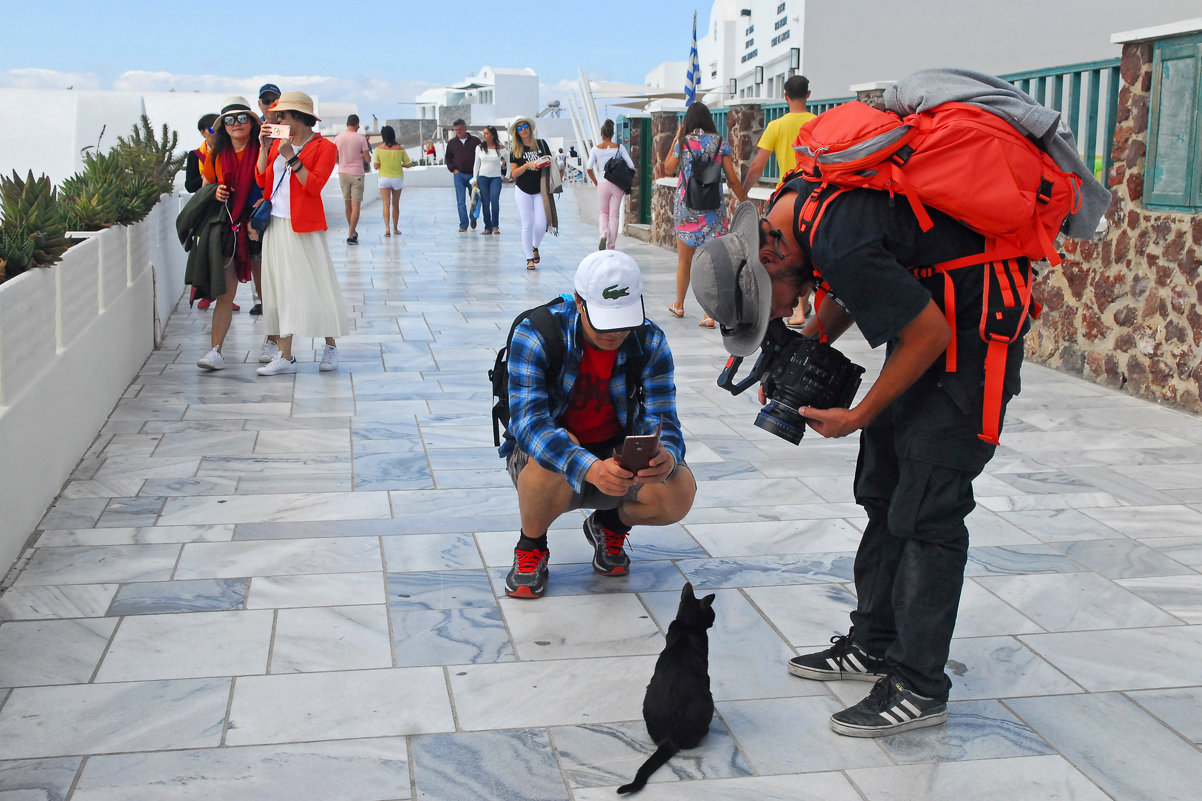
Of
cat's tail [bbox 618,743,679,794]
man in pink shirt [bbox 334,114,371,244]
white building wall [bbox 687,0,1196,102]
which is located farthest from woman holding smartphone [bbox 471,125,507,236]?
cat's tail [bbox 618,743,679,794]

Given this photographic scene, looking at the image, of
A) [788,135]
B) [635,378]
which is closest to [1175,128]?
[788,135]

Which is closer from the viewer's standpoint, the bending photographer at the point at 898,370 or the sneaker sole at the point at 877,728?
the bending photographer at the point at 898,370

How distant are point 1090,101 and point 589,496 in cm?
543

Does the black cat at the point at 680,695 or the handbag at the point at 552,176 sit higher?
the handbag at the point at 552,176

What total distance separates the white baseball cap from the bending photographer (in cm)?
57

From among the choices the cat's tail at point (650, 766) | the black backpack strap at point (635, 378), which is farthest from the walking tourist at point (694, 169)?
the cat's tail at point (650, 766)

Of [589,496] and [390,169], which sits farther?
[390,169]

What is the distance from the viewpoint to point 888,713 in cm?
306

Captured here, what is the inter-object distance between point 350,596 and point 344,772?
1159mm

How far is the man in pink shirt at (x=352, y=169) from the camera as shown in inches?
645

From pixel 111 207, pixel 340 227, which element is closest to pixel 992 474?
pixel 111 207

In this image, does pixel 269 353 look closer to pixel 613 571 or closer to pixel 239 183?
pixel 239 183

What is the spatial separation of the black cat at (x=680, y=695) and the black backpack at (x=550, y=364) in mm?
974

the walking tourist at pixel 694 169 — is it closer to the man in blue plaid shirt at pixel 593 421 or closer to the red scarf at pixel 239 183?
the red scarf at pixel 239 183
